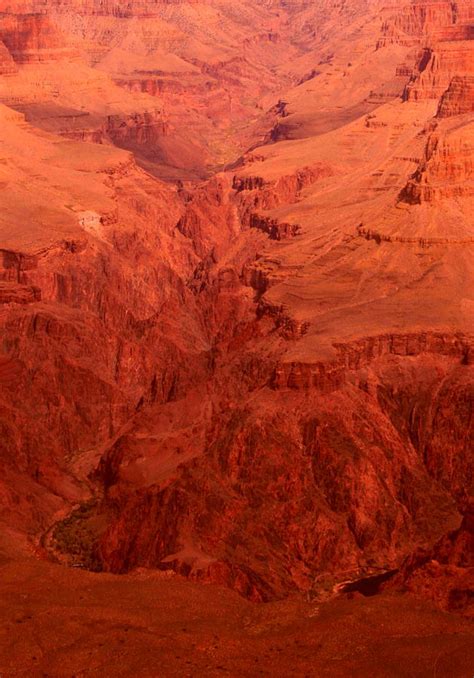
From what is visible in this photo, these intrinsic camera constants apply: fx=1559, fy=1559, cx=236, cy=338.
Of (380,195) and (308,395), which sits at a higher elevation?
(380,195)

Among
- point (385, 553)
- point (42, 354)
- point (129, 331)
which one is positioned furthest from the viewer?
point (129, 331)

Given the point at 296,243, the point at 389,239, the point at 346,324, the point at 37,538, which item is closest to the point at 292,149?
the point at 296,243

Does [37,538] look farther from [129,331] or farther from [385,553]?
[129,331]

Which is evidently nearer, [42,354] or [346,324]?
[346,324]

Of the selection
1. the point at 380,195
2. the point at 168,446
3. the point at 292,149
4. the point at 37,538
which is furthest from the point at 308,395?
the point at 292,149

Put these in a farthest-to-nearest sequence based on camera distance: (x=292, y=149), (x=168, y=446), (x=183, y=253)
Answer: (x=292, y=149) → (x=183, y=253) → (x=168, y=446)

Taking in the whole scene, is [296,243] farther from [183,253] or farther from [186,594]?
[186,594]

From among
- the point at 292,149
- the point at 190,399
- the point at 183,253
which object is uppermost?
the point at 292,149
